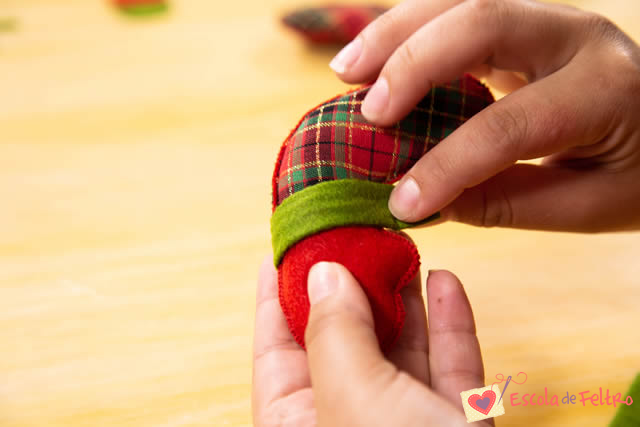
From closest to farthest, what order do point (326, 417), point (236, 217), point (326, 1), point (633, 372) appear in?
point (326, 417) < point (633, 372) < point (236, 217) < point (326, 1)

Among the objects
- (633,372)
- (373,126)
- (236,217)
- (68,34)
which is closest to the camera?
(373,126)

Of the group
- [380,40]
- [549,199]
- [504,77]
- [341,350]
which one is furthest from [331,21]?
[341,350]

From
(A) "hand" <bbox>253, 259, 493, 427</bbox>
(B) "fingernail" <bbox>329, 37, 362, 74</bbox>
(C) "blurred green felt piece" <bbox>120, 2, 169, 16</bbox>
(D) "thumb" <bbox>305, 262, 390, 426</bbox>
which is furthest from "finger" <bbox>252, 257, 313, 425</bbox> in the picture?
(C) "blurred green felt piece" <bbox>120, 2, 169, 16</bbox>

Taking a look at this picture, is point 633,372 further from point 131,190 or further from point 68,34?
point 68,34

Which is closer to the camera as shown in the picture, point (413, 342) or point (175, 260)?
point (413, 342)

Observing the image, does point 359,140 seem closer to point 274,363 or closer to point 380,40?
point 380,40

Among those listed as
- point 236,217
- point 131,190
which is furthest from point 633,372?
point 131,190
